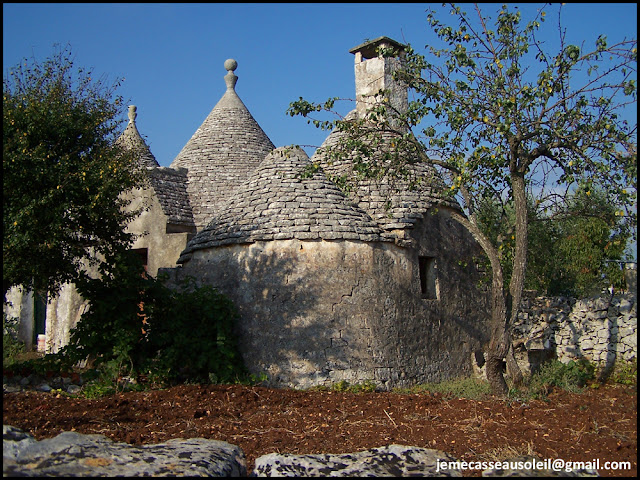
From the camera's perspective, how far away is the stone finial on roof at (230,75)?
59.4 feet

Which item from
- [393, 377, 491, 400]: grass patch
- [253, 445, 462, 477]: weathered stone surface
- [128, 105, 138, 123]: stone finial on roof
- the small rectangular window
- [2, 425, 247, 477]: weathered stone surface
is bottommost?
[393, 377, 491, 400]: grass patch

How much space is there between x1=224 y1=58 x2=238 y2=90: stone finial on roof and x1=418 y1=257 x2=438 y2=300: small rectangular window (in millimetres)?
9694

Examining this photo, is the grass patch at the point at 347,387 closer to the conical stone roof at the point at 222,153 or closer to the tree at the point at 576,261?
the conical stone roof at the point at 222,153

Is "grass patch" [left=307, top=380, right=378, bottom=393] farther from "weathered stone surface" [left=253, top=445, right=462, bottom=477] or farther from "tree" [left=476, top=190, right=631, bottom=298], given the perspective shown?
"tree" [left=476, top=190, right=631, bottom=298]

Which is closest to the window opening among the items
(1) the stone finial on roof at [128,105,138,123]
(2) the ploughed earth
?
(1) the stone finial on roof at [128,105,138,123]

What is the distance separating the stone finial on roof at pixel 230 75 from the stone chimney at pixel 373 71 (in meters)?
5.94

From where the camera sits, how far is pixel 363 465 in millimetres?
4574

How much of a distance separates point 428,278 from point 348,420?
445 centimetres

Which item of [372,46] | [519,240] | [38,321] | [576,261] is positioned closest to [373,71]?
[372,46]

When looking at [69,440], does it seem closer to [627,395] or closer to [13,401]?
[13,401]

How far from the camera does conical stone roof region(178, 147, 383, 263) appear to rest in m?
10.4

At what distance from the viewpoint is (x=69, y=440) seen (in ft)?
13.8

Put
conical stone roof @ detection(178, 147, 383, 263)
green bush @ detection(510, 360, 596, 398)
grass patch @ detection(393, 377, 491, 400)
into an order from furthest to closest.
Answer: conical stone roof @ detection(178, 147, 383, 263) < grass patch @ detection(393, 377, 491, 400) < green bush @ detection(510, 360, 596, 398)

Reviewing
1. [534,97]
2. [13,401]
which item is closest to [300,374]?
[13,401]
